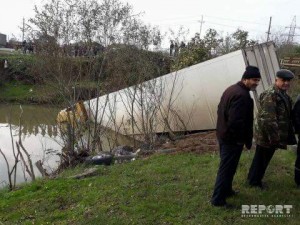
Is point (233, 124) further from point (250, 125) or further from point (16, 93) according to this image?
point (16, 93)

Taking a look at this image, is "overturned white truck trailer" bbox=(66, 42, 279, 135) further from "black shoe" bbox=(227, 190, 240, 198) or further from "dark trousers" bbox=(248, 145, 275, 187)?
"black shoe" bbox=(227, 190, 240, 198)

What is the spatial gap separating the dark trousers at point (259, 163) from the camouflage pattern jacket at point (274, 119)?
151 mm

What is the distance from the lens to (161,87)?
1059cm

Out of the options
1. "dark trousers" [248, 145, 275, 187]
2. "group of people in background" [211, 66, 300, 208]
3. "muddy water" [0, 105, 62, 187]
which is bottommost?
"muddy water" [0, 105, 62, 187]

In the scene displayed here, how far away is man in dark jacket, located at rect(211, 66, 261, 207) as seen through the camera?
13.7ft

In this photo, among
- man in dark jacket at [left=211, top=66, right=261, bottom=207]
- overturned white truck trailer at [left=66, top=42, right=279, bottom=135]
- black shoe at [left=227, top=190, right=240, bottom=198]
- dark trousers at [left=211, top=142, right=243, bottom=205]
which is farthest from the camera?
overturned white truck trailer at [left=66, top=42, right=279, bottom=135]

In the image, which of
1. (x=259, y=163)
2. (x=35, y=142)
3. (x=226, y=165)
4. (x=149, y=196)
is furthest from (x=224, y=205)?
(x=35, y=142)

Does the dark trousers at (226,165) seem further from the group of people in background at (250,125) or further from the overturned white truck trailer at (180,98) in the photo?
the overturned white truck trailer at (180,98)

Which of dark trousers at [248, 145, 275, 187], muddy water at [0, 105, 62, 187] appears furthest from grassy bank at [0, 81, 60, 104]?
dark trousers at [248, 145, 275, 187]

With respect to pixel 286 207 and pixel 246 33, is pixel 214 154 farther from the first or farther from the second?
pixel 246 33

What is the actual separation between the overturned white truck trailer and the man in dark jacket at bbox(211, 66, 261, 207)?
5546 millimetres

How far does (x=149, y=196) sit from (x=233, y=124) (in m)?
1.78

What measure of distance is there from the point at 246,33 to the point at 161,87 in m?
11.8

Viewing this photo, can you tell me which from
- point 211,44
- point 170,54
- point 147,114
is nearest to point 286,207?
point 147,114
